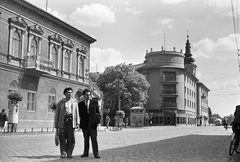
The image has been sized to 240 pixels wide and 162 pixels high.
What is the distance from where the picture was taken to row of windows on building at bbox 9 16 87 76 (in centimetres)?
2801

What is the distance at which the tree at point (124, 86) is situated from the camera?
188 ft

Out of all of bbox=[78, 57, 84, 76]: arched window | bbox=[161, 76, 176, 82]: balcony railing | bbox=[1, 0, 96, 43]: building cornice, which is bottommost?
bbox=[78, 57, 84, 76]: arched window

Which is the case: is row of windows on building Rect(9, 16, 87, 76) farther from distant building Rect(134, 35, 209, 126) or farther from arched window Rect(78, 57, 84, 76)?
distant building Rect(134, 35, 209, 126)

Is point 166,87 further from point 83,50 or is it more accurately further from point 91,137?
point 91,137

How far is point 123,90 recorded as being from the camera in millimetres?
56781

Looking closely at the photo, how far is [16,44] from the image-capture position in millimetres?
28234

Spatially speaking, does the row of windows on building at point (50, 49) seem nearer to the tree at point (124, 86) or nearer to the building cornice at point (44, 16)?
the building cornice at point (44, 16)

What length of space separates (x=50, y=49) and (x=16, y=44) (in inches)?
197

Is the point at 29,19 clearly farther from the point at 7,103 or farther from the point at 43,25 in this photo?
the point at 7,103

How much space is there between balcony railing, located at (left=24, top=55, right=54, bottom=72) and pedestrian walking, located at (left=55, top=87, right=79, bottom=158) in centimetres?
2022

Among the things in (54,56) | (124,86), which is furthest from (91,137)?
(124,86)

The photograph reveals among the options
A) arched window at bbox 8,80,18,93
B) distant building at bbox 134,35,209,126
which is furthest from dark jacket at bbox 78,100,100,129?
distant building at bbox 134,35,209,126

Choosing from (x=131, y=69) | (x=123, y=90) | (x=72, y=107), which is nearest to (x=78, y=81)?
(x=123, y=90)

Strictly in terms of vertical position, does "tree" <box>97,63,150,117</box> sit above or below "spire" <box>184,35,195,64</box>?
below
